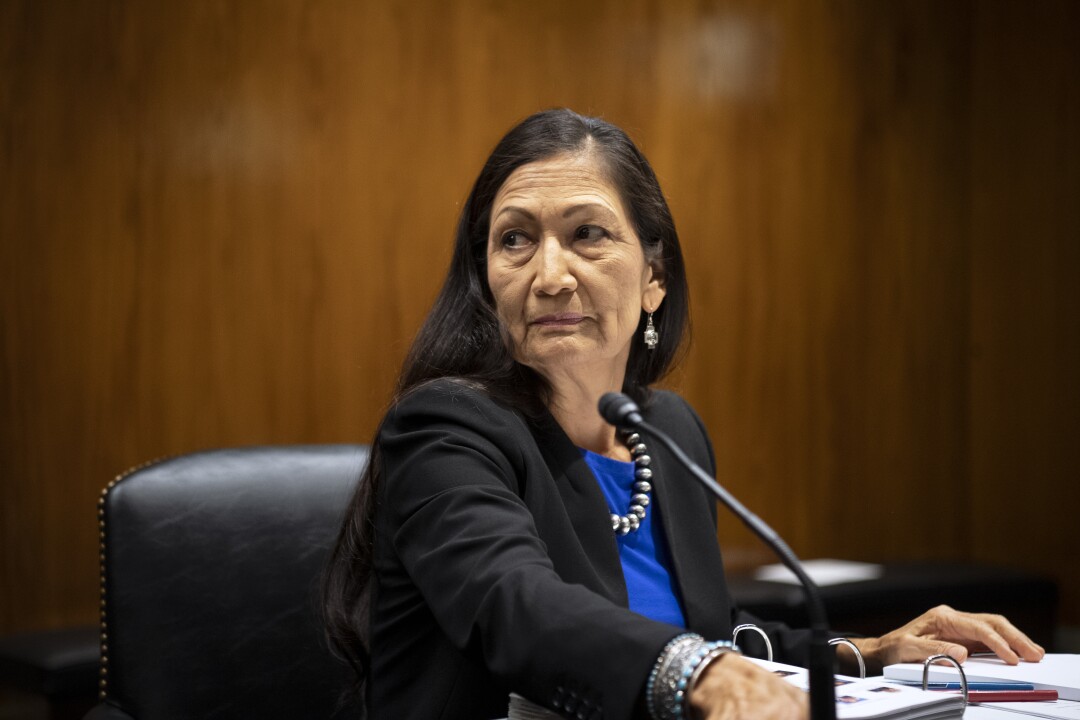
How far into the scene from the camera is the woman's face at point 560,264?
1784 millimetres

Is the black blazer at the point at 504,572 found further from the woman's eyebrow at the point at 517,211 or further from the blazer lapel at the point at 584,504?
the woman's eyebrow at the point at 517,211

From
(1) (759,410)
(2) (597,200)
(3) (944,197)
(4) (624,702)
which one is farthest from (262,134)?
(3) (944,197)

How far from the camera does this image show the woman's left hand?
163 centimetres

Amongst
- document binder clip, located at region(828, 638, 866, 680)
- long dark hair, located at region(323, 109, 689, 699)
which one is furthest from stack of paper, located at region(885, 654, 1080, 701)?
long dark hair, located at region(323, 109, 689, 699)

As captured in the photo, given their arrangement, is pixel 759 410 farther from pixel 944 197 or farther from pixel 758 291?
pixel 944 197

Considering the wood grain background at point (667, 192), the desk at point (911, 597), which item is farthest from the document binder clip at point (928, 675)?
the wood grain background at point (667, 192)

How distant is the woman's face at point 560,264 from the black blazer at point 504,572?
141 mm

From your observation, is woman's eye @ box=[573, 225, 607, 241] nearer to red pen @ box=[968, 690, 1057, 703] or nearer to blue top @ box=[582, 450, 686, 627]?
blue top @ box=[582, 450, 686, 627]

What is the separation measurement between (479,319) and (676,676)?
0.83m

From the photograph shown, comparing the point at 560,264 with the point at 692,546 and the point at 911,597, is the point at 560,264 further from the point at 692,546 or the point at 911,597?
the point at 911,597

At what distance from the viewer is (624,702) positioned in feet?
3.70

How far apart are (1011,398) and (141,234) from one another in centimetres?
319

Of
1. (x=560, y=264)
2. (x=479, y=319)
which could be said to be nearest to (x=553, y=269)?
(x=560, y=264)

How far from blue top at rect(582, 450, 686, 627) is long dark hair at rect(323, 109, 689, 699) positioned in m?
0.15
